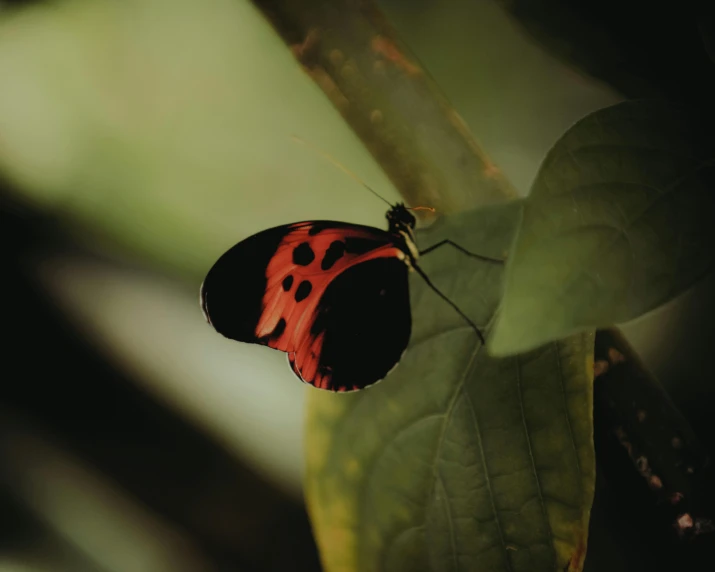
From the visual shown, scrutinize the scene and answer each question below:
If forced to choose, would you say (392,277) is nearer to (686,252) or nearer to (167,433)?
(686,252)

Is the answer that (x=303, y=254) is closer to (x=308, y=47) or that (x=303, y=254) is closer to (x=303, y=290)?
(x=303, y=290)

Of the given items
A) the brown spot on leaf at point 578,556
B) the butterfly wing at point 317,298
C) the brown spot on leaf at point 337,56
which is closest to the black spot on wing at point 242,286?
the butterfly wing at point 317,298

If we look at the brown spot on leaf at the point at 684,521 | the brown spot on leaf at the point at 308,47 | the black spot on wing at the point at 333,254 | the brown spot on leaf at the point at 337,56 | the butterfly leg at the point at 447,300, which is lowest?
the brown spot on leaf at the point at 684,521

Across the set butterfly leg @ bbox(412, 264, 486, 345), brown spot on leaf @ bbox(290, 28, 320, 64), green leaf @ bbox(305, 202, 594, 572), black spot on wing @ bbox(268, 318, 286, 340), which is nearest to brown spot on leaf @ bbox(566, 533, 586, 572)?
green leaf @ bbox(305, 202, 594, 572)

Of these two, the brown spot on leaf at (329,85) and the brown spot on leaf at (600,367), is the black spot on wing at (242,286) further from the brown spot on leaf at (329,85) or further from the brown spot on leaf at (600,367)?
the brown spot on leaf at (600,367)

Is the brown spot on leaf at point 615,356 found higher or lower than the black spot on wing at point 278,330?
lower

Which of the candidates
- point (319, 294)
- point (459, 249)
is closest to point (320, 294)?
point (319, 294)
